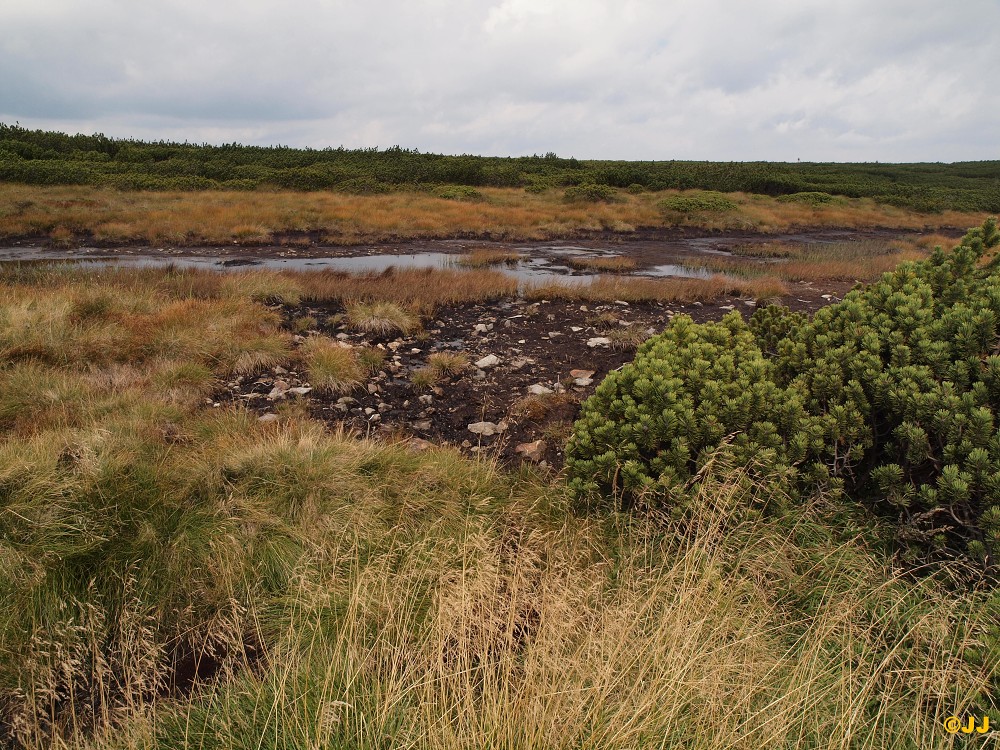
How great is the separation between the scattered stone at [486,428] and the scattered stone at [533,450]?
404 mm

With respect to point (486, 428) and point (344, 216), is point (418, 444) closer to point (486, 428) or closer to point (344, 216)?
point (486, 428)

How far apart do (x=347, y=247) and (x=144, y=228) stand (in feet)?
26.6

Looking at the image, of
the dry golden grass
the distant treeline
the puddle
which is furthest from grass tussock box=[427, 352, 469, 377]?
the distant treeline

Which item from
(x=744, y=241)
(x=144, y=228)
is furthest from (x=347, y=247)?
(x=744, y=241)

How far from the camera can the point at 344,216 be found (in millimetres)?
26969

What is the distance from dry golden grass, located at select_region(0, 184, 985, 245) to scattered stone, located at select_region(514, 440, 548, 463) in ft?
63.8

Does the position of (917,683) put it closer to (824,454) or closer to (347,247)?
(824,454)

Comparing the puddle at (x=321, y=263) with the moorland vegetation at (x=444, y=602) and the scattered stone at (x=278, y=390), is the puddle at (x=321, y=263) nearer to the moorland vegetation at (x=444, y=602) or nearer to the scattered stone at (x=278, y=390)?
the scattered stone at (x=278, y=390)

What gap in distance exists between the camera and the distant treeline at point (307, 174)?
1420 inches

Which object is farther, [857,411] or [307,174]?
[307,174]

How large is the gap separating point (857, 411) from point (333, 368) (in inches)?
221

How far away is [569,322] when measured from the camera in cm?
1043

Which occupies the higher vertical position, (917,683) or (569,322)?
(569,322)

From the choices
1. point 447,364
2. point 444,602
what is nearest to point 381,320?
point 447,364
